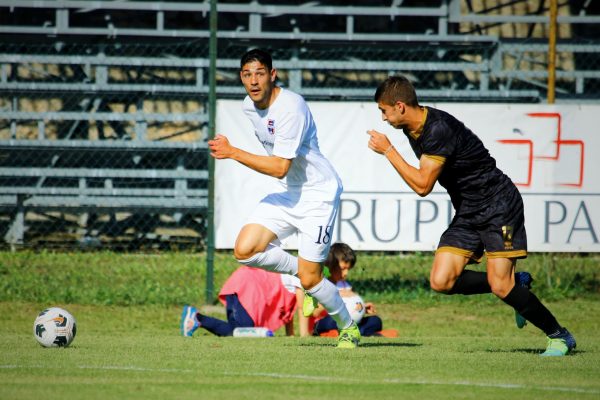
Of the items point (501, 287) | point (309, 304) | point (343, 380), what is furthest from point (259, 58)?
point (343, 380)

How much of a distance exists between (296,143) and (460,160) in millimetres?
1204

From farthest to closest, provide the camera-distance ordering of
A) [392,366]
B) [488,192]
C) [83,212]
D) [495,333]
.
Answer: [83,212]
[495,333]
[488,192]
[392,366]

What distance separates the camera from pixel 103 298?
12125 millimetres

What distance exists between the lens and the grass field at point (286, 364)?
5.66 metres

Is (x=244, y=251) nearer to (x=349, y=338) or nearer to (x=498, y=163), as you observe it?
(x=349, y=338)

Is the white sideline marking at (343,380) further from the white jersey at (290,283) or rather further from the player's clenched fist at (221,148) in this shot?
the white jersey at (290,283)

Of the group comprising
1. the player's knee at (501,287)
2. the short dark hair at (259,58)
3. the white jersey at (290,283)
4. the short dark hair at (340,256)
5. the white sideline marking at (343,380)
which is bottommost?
the white jersey at (290,283)

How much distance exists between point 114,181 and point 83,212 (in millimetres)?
1252

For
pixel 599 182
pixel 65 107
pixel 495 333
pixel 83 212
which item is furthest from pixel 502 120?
pixel 65 107

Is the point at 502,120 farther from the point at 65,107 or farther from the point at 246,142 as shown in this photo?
the point at 65,107

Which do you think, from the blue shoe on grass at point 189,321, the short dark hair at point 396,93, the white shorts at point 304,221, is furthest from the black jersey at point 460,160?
the blue shoe on grass at point 189,321

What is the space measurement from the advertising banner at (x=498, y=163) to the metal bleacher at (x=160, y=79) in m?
2.19

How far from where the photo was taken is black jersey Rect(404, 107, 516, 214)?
7.16 meters

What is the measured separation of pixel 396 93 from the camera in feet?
23.9
